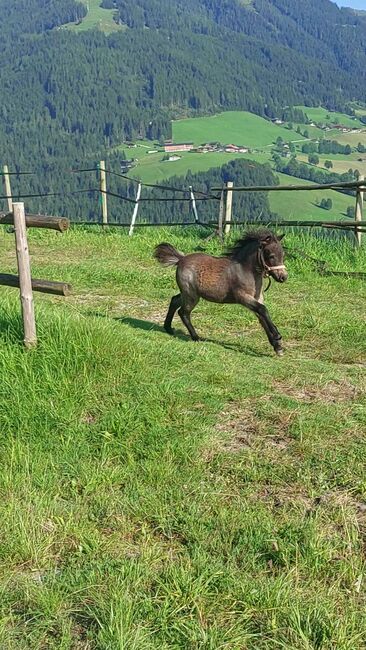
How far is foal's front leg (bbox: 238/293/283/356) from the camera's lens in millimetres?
7117

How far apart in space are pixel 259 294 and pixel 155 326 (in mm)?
1503

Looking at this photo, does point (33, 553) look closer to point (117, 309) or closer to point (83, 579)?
point (83, 579)

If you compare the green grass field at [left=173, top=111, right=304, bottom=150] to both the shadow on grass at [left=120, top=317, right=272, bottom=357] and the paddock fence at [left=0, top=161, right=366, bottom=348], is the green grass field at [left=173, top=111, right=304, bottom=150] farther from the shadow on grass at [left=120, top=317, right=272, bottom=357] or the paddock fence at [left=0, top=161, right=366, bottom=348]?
the shadow on grass at [left=120, top=317, right=272, bottom=357]

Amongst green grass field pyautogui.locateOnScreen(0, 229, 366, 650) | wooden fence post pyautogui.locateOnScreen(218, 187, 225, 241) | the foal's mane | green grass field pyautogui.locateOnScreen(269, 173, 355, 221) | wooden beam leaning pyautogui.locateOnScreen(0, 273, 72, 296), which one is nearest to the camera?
green grass field pyautogui.locateOnScreen(0, 229, 366, 650)

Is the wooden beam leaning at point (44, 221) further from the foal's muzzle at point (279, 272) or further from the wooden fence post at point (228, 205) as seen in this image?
the wooden fence post at point (228, 205)

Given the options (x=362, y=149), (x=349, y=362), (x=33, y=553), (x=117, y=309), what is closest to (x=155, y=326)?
(x=117, y=309)

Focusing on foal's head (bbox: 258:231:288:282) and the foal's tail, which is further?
the foal's tail

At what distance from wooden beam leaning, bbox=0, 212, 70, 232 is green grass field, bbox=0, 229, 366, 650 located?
3.02 feet

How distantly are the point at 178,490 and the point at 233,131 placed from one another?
12241cm

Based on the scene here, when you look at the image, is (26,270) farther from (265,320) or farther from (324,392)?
(324,392)

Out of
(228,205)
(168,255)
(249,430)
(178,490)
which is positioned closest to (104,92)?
(228,205)

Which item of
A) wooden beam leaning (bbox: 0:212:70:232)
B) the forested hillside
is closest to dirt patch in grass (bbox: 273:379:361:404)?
wooden beam leaning (bbox: 0:212:70:232)

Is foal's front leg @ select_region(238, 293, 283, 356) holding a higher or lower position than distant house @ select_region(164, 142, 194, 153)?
higher

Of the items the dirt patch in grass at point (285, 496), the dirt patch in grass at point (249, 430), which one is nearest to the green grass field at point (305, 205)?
the dirt patch in grass at point (249, 430)
